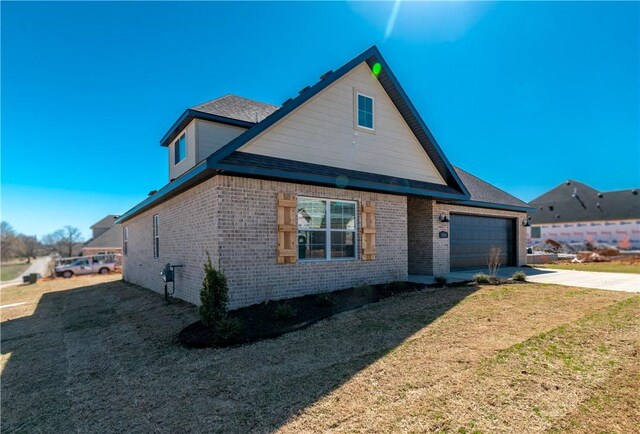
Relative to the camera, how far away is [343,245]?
9.38 metres

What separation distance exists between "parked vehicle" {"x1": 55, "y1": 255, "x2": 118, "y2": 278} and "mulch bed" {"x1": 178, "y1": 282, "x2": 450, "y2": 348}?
80.9 feet

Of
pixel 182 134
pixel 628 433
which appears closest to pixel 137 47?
pixel 182 134

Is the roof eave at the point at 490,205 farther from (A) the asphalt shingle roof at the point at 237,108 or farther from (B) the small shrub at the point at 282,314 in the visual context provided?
(B) the small shrub at the point at 282,314

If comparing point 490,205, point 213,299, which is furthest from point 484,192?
point 213,299

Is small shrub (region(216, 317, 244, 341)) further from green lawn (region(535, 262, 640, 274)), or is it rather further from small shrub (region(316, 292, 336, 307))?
green lawn (region(535, 262, 640, 274))

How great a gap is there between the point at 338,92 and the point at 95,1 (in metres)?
7.87

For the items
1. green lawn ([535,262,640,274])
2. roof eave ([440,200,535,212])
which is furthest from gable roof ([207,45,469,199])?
green lawn ([535,262,640,274])

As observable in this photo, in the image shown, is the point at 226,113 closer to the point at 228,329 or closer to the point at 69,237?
the point at 228,329

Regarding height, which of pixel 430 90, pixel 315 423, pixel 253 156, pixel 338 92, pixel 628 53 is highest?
pixel 628 53

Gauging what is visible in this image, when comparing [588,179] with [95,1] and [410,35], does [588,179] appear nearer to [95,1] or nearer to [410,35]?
[410,35]

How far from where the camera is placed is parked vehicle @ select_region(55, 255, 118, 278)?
25.6m

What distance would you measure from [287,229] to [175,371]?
4094 mm

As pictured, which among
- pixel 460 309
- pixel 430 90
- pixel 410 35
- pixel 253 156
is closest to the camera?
pixel 460 309

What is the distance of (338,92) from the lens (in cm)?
959
